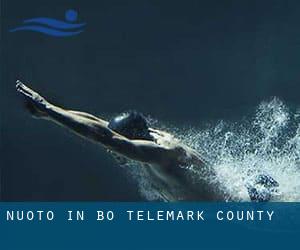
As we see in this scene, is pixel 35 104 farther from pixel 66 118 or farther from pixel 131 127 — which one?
pixel 131 127

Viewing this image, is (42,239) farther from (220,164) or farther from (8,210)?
(220,164)

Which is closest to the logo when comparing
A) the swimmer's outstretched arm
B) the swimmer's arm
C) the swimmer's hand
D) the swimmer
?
the swimmer

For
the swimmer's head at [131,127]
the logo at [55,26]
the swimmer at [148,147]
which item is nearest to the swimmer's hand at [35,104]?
the swimmer at [148,147]

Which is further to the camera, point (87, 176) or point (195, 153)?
point (87, 176)

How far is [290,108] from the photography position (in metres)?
6.02

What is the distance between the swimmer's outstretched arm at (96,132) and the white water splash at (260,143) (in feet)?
2.74

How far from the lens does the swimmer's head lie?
5203 mm

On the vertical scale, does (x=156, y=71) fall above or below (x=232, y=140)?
above

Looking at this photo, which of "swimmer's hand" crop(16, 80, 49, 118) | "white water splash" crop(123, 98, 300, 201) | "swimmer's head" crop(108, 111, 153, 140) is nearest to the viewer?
"swimmer's hand" crop(16, 80, 49, 118)

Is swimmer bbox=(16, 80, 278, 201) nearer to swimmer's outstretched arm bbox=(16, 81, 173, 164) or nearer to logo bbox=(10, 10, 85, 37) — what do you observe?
swimmer's outstretched arm bbox=(16, 81, 173, 164)

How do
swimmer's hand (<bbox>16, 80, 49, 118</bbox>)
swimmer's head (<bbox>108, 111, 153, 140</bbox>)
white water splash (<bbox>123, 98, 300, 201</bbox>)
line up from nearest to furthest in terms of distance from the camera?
swimmer's hand (<bbox>16, 80, 49, 118</bbox>)
swimmer's head (<bbox>108, 111, 153, 140</bbox>)
white water splash (<bbox>123, 98, 300, 201</bbox>)

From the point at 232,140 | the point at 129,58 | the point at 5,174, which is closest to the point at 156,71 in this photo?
the point at 129,58

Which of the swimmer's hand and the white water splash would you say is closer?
the swimmer's hand

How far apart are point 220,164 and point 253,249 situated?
0.64m
